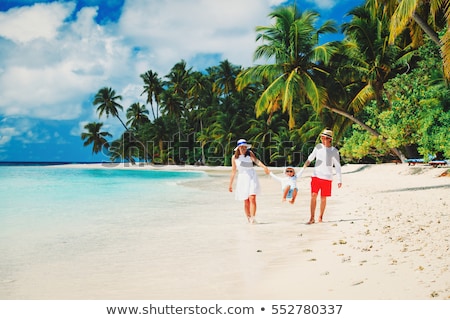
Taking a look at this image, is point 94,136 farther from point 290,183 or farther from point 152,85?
point 290,183

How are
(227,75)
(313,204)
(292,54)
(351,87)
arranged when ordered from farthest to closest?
(227,75), (351,87), (292,54), (313,204)

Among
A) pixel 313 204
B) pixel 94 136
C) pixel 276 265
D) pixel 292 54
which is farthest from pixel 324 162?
pixel 94 136

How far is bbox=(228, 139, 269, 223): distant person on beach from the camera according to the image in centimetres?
555

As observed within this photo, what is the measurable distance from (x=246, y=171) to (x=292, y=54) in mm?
11753

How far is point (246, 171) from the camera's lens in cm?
578

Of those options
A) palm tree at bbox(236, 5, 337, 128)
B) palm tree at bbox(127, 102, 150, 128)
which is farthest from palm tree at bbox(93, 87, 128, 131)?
palm tree at bbox(236, 5, 337, 128)

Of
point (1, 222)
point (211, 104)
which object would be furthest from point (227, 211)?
point (211, 104)

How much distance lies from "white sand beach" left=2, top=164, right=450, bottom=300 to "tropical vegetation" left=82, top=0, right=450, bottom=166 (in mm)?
4537

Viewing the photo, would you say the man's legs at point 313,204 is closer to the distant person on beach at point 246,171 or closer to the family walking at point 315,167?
the family walking at point 315,167

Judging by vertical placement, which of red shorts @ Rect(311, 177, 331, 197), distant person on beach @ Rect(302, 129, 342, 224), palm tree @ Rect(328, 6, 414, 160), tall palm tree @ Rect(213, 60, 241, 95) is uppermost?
tall palm tree @ Rect(213, 60, 241, 95)

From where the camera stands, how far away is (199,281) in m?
3.48

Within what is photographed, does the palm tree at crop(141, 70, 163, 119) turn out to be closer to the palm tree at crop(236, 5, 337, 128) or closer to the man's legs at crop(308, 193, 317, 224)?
the palm tree at crop(236, 5, 337, 128)

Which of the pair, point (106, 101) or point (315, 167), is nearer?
point (315, 167)

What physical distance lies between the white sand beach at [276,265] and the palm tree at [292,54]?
1015cm
